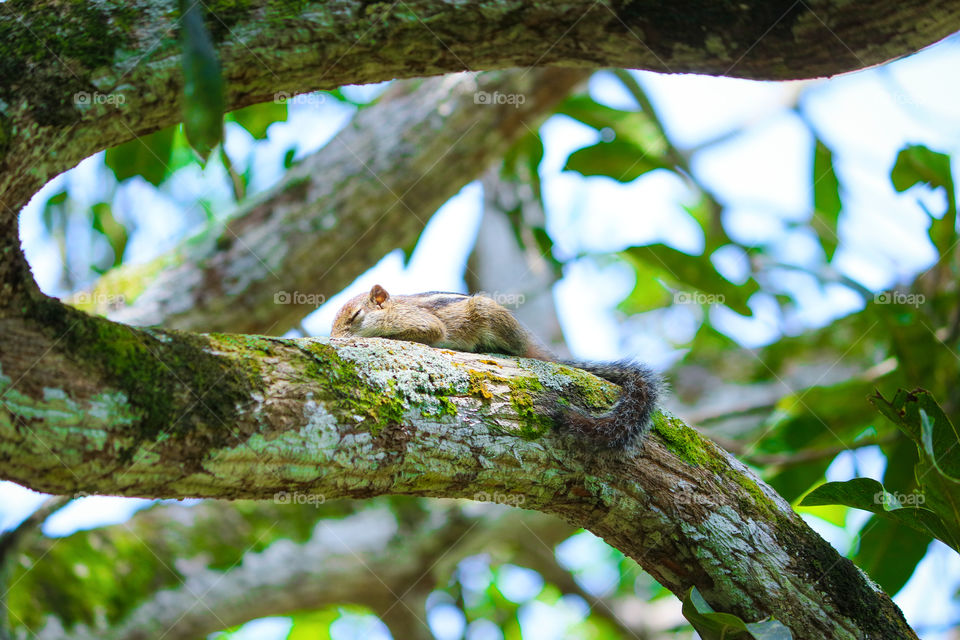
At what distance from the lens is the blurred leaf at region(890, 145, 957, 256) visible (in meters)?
5.57

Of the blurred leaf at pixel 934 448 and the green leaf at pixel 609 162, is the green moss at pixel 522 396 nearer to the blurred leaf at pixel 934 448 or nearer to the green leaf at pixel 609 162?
the blurred leaf at pixel 934 448

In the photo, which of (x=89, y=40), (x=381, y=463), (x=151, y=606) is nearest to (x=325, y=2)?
(x=89, y=40)

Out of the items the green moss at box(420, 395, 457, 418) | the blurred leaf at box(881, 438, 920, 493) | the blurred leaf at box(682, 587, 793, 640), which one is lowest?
the blurred leaf at box(881, 438, 920, 493)

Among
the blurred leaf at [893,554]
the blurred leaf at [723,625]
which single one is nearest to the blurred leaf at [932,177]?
the blurred leaf at [893,554]

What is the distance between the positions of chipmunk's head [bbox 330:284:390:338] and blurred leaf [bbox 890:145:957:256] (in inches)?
156

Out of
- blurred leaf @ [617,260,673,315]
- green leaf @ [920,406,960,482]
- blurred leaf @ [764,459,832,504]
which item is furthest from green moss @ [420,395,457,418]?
blurred leaf @ [617,260,673,315]

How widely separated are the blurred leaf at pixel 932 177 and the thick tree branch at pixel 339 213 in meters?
2.79

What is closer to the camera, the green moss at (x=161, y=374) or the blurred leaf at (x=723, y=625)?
the green moss at (x=161, y=374)

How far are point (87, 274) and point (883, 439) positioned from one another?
7805mm

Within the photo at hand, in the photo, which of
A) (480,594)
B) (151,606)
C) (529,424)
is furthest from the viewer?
(480,594)

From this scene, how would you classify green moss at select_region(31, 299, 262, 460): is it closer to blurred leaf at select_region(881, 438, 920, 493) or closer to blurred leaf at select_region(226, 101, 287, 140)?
blurred leaf at select_region(881, 438, 920, 493)

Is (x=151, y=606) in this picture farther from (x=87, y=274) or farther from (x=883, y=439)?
(x=883, y=439)

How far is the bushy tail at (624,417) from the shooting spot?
9.31 ft

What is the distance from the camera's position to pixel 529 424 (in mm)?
2793
